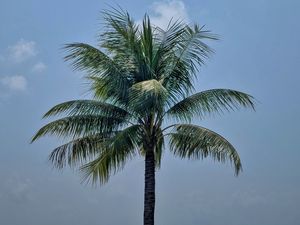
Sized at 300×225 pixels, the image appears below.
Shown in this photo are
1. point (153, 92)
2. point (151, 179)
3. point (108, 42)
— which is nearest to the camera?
point (153, 92)

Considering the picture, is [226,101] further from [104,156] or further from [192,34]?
[104,156]

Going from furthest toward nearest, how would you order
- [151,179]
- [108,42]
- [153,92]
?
[108,42] < [151,179] < [153,92]

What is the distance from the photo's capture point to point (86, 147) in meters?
22.5

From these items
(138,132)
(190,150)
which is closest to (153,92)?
(138,132)

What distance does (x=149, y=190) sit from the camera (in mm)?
20812

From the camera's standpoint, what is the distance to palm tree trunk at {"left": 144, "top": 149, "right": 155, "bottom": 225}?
2061 cm

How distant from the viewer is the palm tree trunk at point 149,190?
811 inches

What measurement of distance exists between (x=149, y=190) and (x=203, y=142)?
2563 millimetres

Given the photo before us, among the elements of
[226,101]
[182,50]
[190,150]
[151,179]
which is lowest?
[151,179]

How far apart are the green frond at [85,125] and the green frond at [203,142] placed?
2.14m

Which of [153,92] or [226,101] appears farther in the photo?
[226,101]

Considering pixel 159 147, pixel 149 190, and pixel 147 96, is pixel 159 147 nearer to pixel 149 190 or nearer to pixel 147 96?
pixel 149 190

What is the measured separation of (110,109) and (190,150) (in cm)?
329

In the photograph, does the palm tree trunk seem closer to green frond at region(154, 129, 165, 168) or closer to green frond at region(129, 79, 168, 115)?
green frond at region(154, 129, 165, 168)
